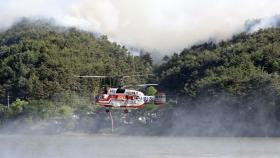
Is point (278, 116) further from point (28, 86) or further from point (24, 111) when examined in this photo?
point (28, 86)

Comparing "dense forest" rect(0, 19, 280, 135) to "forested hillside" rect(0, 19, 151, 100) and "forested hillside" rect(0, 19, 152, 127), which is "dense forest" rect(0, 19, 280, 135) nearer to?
"forested hillside" rect(0, 19, 151, 100)

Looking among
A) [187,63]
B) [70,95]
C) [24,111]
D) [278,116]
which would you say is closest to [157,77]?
[187,63]

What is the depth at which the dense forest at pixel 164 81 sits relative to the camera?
358 ft

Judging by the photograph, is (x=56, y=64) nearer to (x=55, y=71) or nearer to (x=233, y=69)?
(x=55, y=71)

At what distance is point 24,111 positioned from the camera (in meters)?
132

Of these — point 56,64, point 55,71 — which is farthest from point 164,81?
point 56,64

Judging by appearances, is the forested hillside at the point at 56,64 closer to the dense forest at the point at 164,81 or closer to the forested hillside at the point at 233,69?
the dense forest at the point at 164,81

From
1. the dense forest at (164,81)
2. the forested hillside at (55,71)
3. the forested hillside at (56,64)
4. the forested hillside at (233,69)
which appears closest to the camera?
the dense forest at (164,81)

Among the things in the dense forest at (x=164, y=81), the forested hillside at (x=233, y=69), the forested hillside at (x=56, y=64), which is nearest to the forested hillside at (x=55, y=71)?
the forested hillside at (x=56, y=64)

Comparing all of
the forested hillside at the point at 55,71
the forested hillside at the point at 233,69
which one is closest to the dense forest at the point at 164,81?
the forested hillside at the point at 233,69

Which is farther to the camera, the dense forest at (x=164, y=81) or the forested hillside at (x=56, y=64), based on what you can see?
the forested hillside at (x=56, y=64)

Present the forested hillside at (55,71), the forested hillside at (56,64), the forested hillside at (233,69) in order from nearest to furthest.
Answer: the forested hillside at (233,69) < the forested hillside at (55,71) < the forested hillside at (56,64)

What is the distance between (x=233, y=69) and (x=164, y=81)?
83.4 ft

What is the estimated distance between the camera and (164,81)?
14775cm
